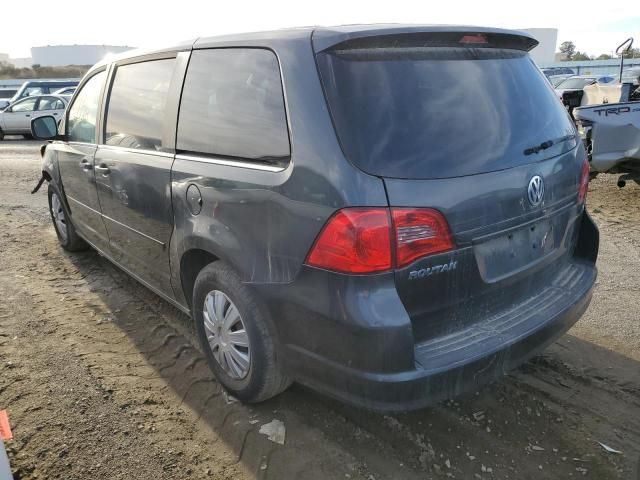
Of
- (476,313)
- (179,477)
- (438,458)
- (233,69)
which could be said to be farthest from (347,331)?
(233,69)

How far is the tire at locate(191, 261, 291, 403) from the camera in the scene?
246cm

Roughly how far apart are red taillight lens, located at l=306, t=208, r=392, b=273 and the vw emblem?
79 centimetres

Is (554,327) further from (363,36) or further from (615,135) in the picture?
(615,135)

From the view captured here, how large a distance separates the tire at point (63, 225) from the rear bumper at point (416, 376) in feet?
12.2

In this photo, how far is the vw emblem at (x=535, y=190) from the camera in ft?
7.70

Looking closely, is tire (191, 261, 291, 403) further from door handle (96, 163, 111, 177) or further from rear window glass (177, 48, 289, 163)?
door handle (96, 163, 111, 177)

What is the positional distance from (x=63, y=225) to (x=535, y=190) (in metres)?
4.66

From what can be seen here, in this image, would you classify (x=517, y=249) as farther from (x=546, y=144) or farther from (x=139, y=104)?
(x=139, y=104)

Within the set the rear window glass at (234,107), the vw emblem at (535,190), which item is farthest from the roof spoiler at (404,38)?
the vw emblem at (535,190)

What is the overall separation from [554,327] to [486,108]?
1.09m

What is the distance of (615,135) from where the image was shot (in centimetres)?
632

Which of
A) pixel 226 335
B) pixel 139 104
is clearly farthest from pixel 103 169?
pixel 226 335

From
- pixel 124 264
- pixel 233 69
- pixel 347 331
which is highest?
pixel 233 69

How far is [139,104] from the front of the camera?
334cm
